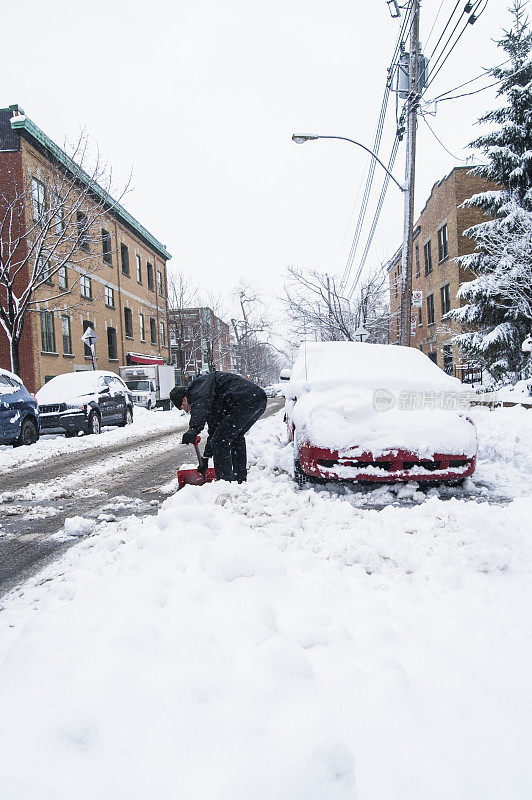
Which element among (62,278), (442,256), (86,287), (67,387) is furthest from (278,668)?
(86,287)

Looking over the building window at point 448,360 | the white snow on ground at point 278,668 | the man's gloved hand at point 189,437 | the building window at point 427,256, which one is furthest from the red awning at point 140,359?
the white snow on ground at point 278,668

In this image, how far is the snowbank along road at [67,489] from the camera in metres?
3.89

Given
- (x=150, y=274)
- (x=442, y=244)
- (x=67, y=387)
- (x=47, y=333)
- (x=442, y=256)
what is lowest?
(x=67, y=387)

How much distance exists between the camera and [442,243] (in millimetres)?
22781

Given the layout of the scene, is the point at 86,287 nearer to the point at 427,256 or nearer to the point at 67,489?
the point at 427,256

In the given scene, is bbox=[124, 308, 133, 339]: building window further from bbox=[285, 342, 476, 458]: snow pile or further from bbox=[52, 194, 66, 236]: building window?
bbox=[285, 342, 476, 458]: snow pile

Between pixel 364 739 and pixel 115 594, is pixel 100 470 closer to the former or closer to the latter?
pixel 115 594

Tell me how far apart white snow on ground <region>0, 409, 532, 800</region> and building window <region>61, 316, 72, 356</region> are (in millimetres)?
20011

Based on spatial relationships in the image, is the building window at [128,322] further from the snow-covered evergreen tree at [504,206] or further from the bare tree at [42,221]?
the snow-covered evergreen tree at [504,206]

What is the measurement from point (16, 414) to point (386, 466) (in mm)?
8335

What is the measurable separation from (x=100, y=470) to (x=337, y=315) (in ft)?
59.6

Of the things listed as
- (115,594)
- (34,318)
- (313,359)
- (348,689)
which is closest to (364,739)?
(348,689)

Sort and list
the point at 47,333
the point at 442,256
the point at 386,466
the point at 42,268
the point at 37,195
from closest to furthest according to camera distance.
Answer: the point at 386,466 < the point at 42,268 < the point at 37,195 < the point at 47,333 < the point at 442,256

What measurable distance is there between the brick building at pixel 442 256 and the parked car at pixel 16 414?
42.9 ft
